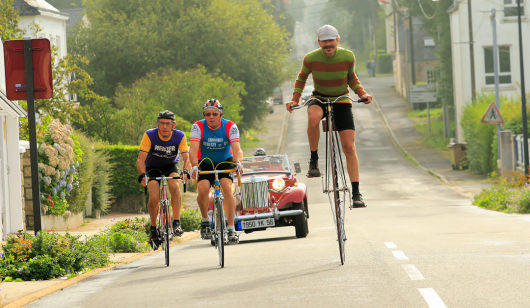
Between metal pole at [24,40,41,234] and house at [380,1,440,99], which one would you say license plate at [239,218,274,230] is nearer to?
metal pole at [24,40,41,234]

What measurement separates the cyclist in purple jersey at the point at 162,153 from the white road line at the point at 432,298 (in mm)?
5250

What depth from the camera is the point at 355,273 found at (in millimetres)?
9820

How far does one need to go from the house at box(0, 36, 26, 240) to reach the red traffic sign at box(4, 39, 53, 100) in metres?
8.37

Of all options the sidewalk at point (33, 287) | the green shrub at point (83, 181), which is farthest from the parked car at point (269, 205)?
the green shrub at point (83, 181)

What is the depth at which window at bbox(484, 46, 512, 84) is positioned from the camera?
55.8m

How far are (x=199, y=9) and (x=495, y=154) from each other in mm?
21993

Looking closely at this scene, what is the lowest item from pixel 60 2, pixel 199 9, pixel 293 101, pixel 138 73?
pixel 293 101

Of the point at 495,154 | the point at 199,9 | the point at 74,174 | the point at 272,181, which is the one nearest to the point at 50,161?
the point at 74,174

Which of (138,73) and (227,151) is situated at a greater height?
(138,73)

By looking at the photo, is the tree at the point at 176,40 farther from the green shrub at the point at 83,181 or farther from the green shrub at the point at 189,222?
the green shrub at the point at 189,222

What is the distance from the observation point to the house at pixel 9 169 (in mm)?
20828

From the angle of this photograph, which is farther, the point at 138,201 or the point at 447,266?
the point at 138,201

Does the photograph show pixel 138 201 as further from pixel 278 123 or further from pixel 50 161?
pixel 278 123

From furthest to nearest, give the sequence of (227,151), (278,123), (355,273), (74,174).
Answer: (278,123) < (74,174) < (227,151) < (355,273)
